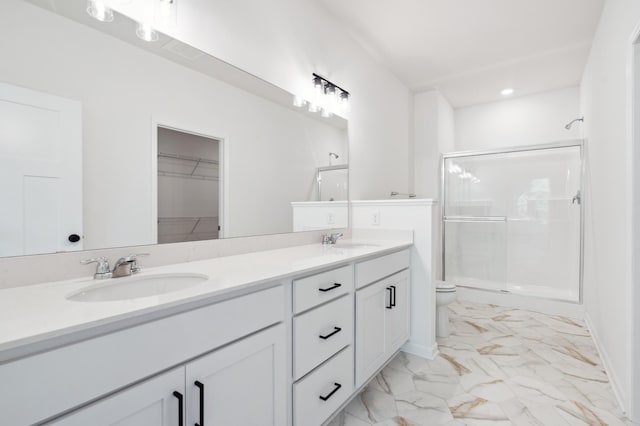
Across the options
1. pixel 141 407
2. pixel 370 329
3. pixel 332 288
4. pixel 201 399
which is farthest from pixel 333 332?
pixel 141 407

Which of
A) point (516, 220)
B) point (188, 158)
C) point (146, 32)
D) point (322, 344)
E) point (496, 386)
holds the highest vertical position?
point (146, 32)

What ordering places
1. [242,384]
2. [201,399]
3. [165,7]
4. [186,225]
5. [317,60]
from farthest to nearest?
1. [317,60]
2. [186,225]
3. [165,7]
4. [242,384]
5. [201,399]

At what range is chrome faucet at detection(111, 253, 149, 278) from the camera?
112cm

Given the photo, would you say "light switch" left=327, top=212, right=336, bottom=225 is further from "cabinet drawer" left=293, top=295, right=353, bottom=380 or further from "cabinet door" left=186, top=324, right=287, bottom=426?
"cabinet door" left=186, top=324, right=287, bottom=426

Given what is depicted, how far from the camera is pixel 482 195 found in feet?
12.8

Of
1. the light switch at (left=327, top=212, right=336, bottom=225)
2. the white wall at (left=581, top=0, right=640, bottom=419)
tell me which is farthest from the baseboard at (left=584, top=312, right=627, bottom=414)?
the light switch at (left=327, top=212, right=336, bottom=225)

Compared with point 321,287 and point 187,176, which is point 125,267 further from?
point 321,287

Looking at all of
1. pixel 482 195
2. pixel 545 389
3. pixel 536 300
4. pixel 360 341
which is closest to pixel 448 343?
pixel 545 389

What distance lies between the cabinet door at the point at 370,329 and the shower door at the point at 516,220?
2.37 metres

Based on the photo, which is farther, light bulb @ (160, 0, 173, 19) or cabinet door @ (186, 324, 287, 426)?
light bulb @ (160, 0, 173, 19)

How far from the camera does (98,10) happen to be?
1.13 meters

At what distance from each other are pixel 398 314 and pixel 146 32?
6.66 feet

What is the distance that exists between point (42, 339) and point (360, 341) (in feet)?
4.38

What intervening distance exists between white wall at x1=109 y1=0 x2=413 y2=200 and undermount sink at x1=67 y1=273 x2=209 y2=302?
104 cm
